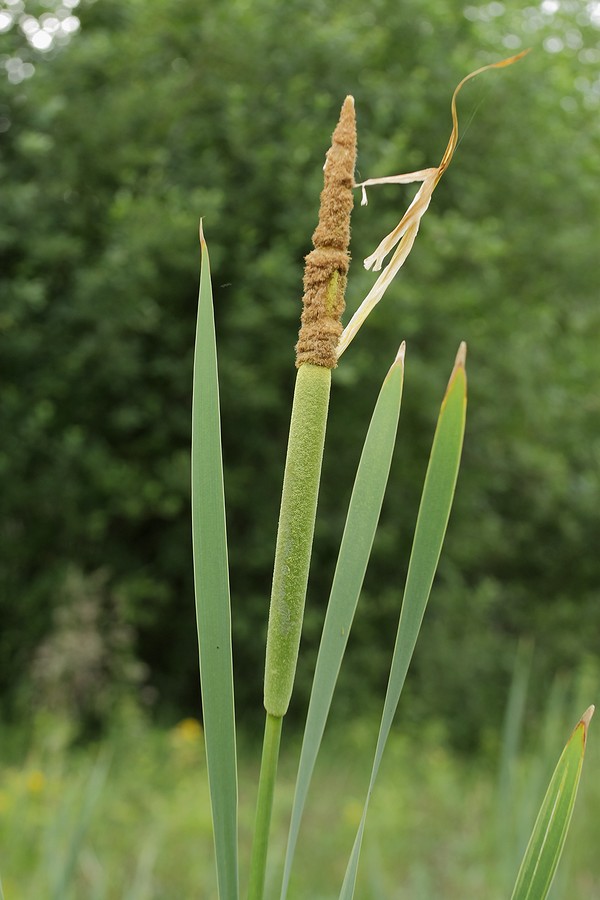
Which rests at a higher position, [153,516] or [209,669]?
[153,516]

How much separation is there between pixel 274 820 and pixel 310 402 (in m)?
3.56

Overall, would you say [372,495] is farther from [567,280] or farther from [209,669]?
[567,280]

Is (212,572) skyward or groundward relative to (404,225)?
groundward

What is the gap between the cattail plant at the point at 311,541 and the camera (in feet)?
1.30

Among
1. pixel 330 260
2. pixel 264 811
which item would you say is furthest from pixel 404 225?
pixel 264 811

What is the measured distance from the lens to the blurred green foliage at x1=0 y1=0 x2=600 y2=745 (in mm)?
4953

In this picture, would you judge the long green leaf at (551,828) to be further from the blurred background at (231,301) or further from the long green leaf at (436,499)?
the blurred background at (231,301)

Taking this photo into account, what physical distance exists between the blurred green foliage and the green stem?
13.4 ft

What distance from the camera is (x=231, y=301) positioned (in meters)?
5.30

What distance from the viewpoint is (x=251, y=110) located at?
535cm

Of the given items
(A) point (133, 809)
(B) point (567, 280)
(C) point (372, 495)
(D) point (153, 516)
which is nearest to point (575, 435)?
(B) point (567, 280)

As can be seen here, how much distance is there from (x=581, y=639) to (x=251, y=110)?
4.39 m

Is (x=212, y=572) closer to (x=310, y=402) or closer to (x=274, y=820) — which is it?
(x=310, y=402)

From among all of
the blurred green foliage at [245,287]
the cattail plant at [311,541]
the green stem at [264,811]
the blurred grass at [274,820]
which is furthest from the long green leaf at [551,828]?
the blurred green foliage at [245,287]
